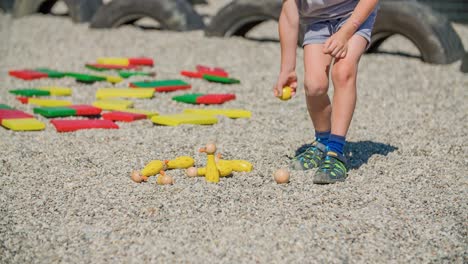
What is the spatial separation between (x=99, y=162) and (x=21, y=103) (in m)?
1.88

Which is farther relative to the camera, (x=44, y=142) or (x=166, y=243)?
(x=44, y=142)

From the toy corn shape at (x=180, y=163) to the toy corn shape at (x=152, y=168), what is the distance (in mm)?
75

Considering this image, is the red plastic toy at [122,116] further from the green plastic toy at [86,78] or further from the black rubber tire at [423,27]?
the black rubber tire at [423,27]

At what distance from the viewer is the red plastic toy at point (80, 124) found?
15.3 feet

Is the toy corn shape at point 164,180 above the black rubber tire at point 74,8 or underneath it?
above

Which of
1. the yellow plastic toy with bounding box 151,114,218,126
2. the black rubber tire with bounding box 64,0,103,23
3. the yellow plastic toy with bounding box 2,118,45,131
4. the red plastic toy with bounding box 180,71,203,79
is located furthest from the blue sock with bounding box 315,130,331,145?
the black rubber tire with bounding box 64,0,103,23

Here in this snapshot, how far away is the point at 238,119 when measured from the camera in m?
5.08

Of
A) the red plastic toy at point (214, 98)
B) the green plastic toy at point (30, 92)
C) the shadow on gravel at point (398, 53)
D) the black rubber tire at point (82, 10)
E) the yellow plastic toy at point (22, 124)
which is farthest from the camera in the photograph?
the black rubber tire at point (82, 10)

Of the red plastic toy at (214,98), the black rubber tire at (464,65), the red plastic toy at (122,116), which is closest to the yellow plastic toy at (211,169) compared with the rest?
the red plastic toy at (122,116)

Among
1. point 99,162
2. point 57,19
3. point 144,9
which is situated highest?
point 99,162

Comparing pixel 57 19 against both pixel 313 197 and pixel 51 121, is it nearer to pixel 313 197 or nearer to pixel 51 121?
pixel 51 121

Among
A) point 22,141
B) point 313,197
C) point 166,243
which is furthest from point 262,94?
point 166,243

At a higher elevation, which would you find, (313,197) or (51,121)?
(313,197)

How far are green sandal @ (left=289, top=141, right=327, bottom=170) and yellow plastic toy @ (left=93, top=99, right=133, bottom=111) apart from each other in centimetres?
188
